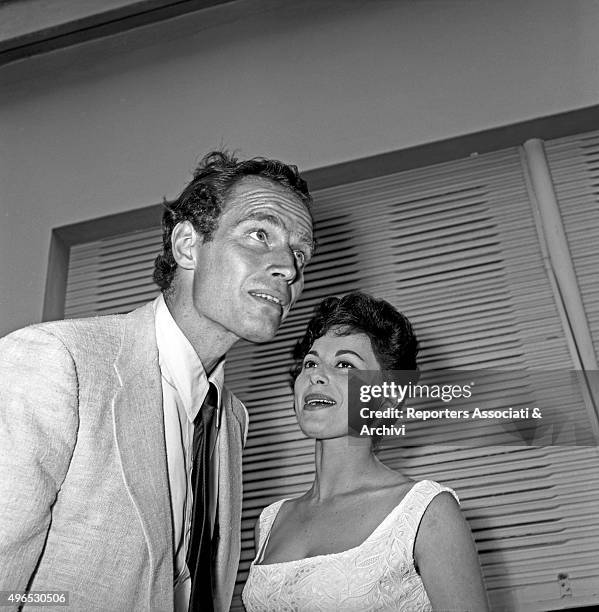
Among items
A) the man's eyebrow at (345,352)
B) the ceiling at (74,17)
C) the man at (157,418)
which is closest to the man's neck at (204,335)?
the man at (157,418)

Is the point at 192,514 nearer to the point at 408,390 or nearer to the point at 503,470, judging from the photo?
the point at 408,390

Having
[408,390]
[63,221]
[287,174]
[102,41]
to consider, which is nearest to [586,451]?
[408,390]

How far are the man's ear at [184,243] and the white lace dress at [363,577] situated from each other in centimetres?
64

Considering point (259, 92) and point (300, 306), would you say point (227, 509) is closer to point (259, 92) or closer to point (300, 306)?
point (300, 306)

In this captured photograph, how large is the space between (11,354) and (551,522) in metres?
1.52

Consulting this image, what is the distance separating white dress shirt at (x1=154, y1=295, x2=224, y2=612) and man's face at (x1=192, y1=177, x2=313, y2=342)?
8 centimetres

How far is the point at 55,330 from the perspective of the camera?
130 centimetres

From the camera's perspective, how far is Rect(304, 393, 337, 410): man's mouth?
175 cm

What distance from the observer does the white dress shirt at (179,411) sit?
4.59 ft

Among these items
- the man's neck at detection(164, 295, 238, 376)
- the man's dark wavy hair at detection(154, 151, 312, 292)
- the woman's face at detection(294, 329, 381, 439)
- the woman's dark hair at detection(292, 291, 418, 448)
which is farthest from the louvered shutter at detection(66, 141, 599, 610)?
the man's neck at detection(164, 295, 238, 376)

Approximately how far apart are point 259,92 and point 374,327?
1.40m

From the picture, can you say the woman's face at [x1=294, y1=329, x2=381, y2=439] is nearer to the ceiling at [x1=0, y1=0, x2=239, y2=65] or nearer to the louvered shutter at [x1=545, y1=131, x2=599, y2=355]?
the louvered shutter at [x1=545, y1=131, x2=599, y2=355]

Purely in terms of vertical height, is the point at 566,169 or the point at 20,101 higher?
the point at 20,101

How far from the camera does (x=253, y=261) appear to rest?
61.2 inches
